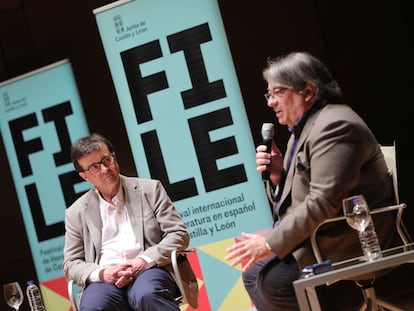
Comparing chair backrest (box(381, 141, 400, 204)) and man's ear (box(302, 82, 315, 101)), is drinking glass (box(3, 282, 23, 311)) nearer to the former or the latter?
man's ear (box(302, 82, 315, 101))

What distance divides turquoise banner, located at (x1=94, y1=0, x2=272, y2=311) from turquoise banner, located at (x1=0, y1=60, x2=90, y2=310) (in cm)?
61

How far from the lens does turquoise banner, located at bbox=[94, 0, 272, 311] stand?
493 centimetres

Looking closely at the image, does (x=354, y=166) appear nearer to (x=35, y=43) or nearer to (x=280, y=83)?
(x=280, y=83)

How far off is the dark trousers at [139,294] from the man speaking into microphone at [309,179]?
0.57 meters

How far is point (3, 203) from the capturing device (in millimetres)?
5797

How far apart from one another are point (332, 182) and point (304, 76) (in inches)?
23.2

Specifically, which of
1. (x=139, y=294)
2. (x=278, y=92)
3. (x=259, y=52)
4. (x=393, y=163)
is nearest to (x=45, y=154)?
(x=259, y=52)

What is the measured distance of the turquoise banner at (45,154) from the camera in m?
5.41

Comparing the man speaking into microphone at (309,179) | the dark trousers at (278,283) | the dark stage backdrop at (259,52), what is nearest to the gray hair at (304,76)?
the man speaking into microphone at (309,179)

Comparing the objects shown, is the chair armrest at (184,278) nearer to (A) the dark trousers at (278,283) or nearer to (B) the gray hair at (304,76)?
(A) the dark trousers at (278,283)

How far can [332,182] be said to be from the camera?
293 centimetres

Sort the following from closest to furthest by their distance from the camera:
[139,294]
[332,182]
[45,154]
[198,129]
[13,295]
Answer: [332,182], [139,294], [13,295], [198,129], [45,154]

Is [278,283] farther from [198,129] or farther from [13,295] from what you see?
[198,129]

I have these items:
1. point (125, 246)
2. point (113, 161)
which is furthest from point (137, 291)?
point (113, 161)
